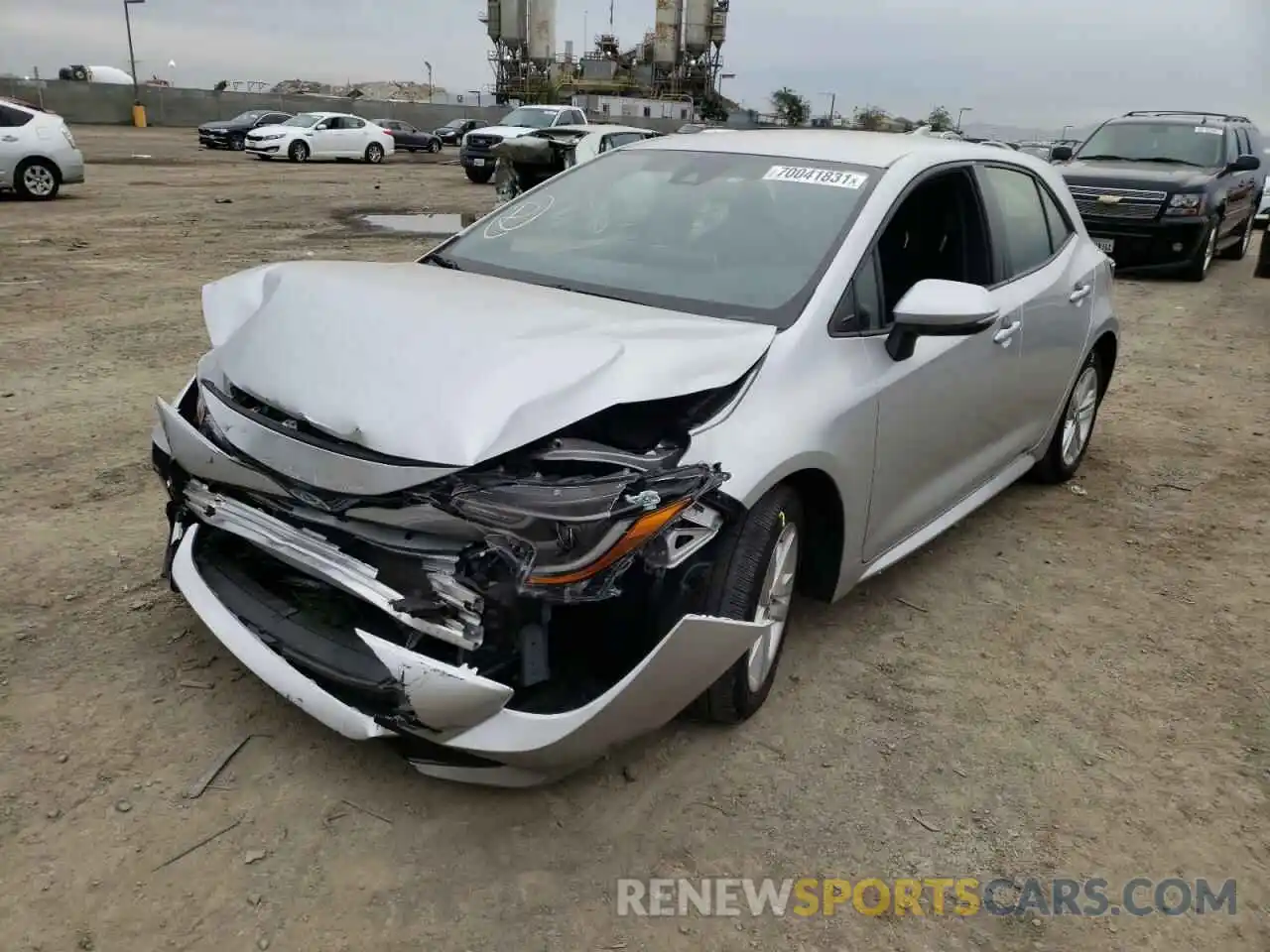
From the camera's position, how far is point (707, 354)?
2803 millimetres

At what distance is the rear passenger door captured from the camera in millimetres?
4203

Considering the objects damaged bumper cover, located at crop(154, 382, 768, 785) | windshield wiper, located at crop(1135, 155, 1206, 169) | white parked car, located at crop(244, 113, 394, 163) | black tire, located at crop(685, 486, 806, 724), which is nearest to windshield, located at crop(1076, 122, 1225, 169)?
windshield wiper, located at crop(1135, 155, 1206, 169)

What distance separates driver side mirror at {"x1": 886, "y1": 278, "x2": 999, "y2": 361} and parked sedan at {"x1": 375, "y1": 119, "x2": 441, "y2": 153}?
125 feet

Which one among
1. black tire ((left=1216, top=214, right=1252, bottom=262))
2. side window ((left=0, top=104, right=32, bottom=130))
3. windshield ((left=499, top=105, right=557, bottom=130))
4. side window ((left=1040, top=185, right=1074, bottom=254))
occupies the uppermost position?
windshield ((left=499, top=105, right=557, bottom=130))

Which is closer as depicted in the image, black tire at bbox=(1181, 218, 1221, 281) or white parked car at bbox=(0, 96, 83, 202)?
black tire at bbox=(1181, 218, 1221, 281)

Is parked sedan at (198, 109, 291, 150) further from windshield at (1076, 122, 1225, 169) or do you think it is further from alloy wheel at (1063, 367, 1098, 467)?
alloy wheel at (1063, 367, 1098, 467)

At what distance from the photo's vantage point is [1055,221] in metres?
4.81

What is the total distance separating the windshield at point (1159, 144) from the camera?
12562mm

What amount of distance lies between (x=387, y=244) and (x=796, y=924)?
1120 centimetres

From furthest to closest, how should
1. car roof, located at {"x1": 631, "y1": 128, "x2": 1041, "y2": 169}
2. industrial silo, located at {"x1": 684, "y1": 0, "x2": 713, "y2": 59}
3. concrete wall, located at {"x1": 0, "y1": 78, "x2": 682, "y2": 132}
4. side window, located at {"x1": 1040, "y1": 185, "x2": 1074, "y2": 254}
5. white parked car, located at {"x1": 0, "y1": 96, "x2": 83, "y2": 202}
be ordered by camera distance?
1. industrial silo, located at {"x1": 684, "y1": 0, "x2": 713, "y2": 59}
2. concrete wall, located at {"x1": 0, "y1": 78, "x2": 682, "y2": 132}
3. white parked car, located at {"x1": 0, "y1": 96, "x2": 83, "y2": 202}
4. side window, located at {"x1": 1040, "y1": 185, "x2": 1074, "y2": 254}
5. car roof, located at {"x1": 631, "y1": 128, "x2": 1041, "y2": 169}

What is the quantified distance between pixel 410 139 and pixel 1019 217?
1481 inches

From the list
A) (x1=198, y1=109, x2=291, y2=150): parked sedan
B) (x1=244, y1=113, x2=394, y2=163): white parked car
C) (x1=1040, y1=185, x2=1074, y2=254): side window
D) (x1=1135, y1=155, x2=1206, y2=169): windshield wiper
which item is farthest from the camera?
(x1=198, y1=109, x2=291, y2=150): parked sedan

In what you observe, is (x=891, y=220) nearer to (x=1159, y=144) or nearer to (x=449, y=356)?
(x=449, y=356)

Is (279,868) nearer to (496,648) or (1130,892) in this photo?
(496,648)
